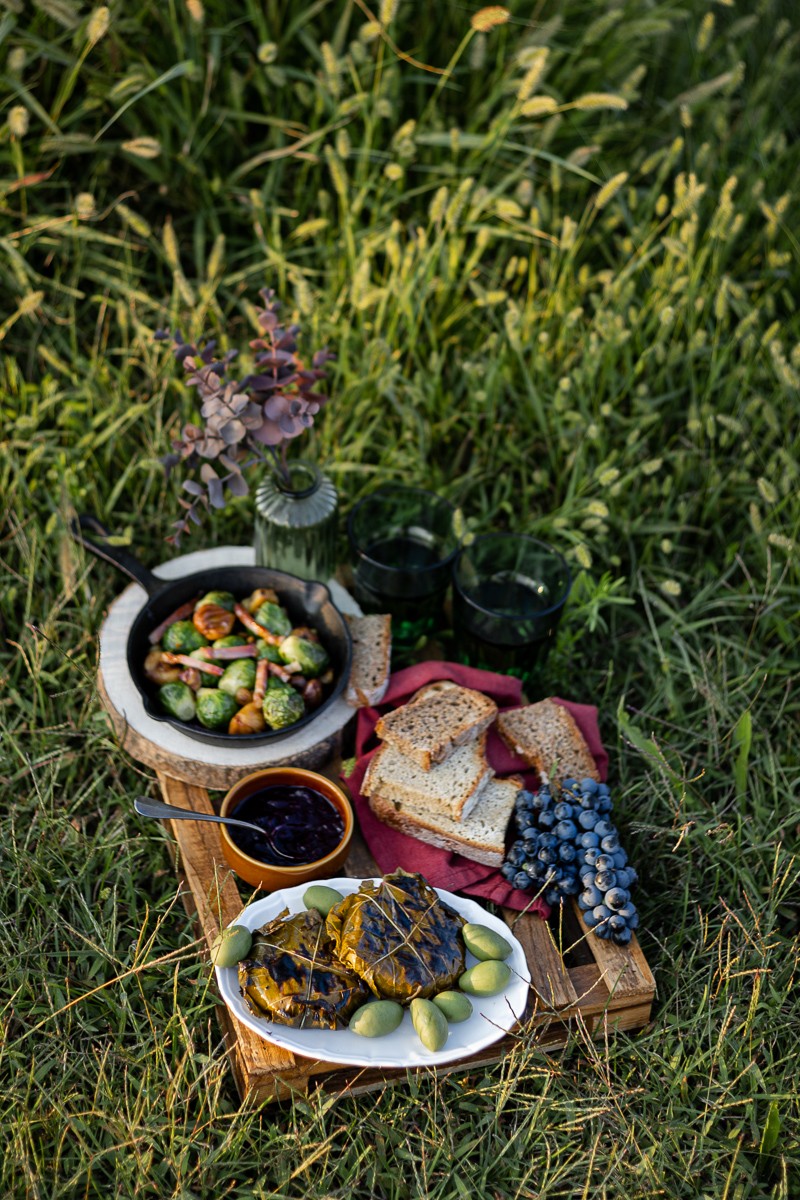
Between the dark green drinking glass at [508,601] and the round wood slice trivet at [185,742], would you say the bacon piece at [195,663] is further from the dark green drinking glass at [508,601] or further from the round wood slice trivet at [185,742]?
the dark green drinking glass at [508,601]

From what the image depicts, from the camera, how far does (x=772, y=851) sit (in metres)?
3.51

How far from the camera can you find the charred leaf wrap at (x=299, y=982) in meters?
2.66

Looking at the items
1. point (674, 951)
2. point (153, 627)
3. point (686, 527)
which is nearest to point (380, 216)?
point (686, 527)

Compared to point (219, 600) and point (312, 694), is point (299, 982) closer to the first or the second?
point (312, 694)

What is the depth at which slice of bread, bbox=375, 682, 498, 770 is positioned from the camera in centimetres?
330

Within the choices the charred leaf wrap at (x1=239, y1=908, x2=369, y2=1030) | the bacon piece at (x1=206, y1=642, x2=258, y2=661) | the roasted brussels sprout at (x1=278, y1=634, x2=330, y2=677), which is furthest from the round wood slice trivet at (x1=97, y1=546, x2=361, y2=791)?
the charred leaf wrap at (x1=239, y1=908, x2=369, y2=1030)

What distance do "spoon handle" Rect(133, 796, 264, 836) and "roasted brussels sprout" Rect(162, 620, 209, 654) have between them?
533mm

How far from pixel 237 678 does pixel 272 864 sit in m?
0.63

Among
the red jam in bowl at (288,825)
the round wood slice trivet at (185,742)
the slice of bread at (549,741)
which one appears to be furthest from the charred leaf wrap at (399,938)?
the slice of bread at (549,741)

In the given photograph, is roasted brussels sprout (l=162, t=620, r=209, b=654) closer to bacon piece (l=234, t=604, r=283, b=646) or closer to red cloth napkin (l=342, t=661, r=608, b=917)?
bacon piece (l=234, t=604, r=283, b=646)

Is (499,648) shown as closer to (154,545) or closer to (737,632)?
(737,632)

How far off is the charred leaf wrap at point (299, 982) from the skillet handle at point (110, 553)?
135 cm

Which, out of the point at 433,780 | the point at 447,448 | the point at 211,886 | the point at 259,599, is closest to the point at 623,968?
the point at 433,780

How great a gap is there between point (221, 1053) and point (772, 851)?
1870mm
